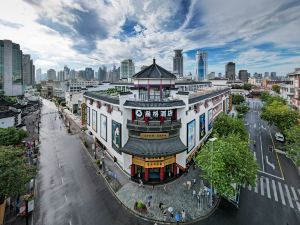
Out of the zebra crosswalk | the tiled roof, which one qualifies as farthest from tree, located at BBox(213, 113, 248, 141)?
the tiled roof

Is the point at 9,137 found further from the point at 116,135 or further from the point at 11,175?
the point at 116,135

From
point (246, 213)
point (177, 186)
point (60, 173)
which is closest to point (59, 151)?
point (60, 173)

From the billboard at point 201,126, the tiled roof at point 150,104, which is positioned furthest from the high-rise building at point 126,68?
the tiled roof at point 150,104

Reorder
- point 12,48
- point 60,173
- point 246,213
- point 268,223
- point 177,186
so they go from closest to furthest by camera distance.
Result: 1. point 268,223
2. point 246,213
3. point 177,186
4. point 60,173
5. point 12,48

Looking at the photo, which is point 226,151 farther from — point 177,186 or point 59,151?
point 59,151

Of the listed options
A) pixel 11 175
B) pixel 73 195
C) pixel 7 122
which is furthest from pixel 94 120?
pixel 7 122
